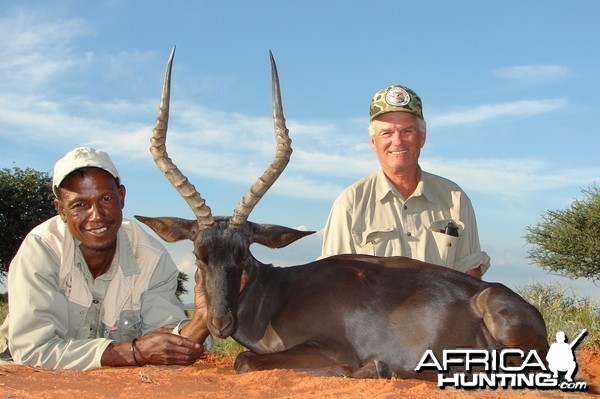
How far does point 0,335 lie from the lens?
727cm

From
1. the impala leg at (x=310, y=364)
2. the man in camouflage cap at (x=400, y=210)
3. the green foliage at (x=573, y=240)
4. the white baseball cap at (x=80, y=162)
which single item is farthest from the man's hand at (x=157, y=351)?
the green foliage at (x=573, y=240)

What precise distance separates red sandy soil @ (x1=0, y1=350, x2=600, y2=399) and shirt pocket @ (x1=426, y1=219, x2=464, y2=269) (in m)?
2.72

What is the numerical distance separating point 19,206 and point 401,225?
2701cm

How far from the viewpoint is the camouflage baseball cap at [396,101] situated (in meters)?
8.56

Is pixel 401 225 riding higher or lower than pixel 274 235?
higher

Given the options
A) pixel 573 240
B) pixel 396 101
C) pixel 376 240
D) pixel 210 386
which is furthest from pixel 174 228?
pixel 573 240

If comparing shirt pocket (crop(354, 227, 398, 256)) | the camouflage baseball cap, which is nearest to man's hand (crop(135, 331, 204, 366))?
shirt pocket (crop(354, 227, 398, 256))

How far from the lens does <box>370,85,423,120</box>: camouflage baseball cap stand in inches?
337

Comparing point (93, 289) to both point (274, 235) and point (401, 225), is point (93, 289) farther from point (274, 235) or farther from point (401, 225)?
point (401, 225)

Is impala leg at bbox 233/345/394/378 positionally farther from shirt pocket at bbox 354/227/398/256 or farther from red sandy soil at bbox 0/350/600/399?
shirt pocket at bbox 354/227/398/256

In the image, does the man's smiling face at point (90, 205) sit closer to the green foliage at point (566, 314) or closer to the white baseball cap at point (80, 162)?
the white baseball cap at point (80, 162)

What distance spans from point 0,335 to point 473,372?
4.38 metres

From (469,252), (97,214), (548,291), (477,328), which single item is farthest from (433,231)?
(548,291)

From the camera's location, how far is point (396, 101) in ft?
28.1
